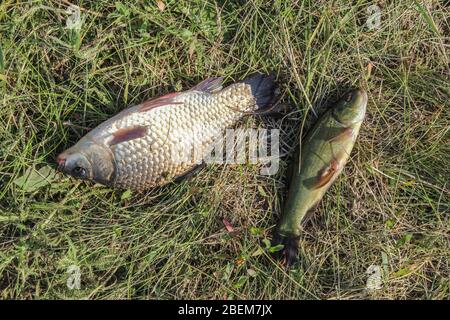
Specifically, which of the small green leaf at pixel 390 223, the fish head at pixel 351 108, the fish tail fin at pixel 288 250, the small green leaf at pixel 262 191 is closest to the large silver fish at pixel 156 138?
the small green leaf at pixel 262 191

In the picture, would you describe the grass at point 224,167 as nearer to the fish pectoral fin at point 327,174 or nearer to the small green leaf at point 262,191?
the small green leaf at point 262,191

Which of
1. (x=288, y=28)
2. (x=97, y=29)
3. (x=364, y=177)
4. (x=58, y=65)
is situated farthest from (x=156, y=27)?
(x=364, y=177)

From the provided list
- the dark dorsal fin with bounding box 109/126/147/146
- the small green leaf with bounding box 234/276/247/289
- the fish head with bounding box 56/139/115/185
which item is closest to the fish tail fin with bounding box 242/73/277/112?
the dark dorsal fin with bounding box 109/126/147/146

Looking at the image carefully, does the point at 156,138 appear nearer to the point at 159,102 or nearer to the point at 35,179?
the point at 159,102

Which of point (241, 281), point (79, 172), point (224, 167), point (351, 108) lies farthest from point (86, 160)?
point (351, 108)

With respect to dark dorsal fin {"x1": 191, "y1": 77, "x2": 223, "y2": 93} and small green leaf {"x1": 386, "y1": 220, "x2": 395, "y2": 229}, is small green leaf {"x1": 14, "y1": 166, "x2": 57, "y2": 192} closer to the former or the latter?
dark dorsal fin {"x1": 191, "y1": 77, "x2": 223, "y2": 93}

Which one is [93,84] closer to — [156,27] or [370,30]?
[156,27]
